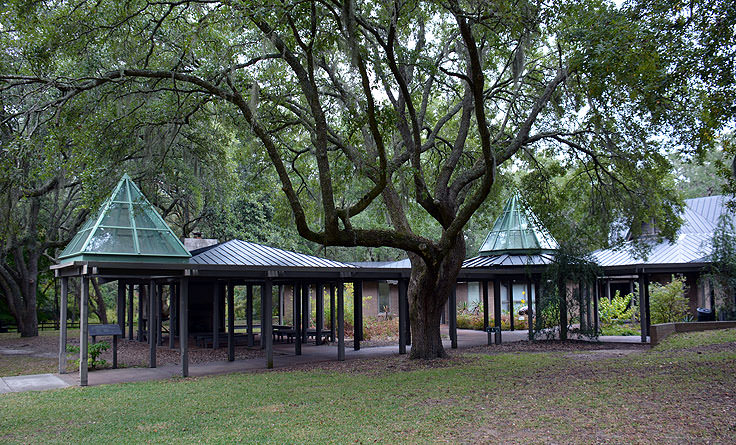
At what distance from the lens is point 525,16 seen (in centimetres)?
990

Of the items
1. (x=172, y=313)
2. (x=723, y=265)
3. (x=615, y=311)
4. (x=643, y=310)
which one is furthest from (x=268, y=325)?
(x=615, y=311)

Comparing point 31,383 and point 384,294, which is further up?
point 384,294

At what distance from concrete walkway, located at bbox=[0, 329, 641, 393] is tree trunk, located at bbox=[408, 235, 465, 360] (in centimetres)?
283

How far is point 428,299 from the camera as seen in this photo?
14.0 meters

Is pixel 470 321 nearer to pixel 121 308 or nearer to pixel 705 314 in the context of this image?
pixel 705 314

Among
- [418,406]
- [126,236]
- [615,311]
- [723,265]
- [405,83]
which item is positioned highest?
[405,83]

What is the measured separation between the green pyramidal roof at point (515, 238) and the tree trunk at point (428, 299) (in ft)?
23.8

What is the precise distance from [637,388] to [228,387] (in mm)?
7301

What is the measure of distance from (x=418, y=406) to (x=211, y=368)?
7576 mm

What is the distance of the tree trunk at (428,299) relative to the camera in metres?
13.9

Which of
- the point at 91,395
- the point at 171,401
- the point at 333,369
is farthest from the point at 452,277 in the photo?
the point at 91,395

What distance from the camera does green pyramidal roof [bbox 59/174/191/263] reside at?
12414 mm

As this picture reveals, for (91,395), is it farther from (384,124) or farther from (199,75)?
(384,124)

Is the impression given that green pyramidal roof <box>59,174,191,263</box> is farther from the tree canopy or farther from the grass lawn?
the grass lawn
